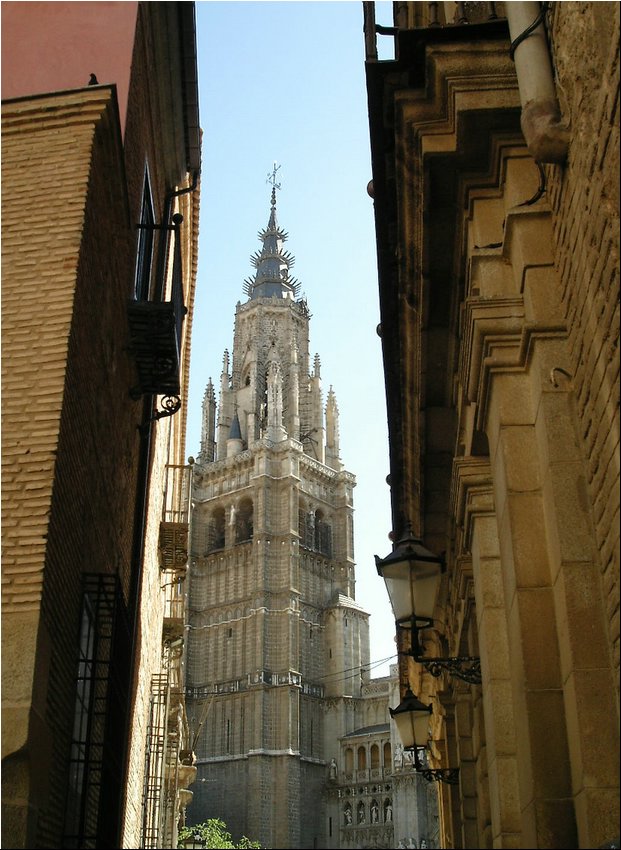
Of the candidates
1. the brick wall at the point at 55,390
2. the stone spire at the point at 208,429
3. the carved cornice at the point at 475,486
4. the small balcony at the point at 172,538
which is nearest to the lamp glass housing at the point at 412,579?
the carved cornice at the point at 475,486

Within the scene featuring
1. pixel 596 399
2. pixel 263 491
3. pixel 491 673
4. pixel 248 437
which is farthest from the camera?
pixel 248 437

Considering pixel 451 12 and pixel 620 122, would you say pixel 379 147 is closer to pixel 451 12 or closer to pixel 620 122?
pixel 451 12

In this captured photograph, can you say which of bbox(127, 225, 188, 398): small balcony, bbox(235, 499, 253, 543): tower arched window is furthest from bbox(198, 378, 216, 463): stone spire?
bbox(127, 225, 188, 398): small balcony

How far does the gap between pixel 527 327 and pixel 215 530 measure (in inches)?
→ 3411

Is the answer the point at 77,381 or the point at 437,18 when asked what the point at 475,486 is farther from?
the point at 437,18

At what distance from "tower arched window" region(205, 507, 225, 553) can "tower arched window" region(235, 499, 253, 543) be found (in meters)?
2.29

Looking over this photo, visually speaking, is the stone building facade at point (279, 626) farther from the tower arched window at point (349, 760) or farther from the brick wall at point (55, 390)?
the brick wall at point (55, 390)

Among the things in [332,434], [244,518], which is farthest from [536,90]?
[332,434]

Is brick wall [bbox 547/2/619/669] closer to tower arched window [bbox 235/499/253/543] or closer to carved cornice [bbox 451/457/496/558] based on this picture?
carved cornice [bbox 451/457/496/558]

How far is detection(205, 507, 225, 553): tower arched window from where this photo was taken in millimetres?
91062

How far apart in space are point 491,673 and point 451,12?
5824 millimetres

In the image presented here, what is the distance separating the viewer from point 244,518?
8969cm

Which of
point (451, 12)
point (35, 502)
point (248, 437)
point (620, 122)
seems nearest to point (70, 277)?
point (35, 502)

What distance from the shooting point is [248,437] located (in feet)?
306
